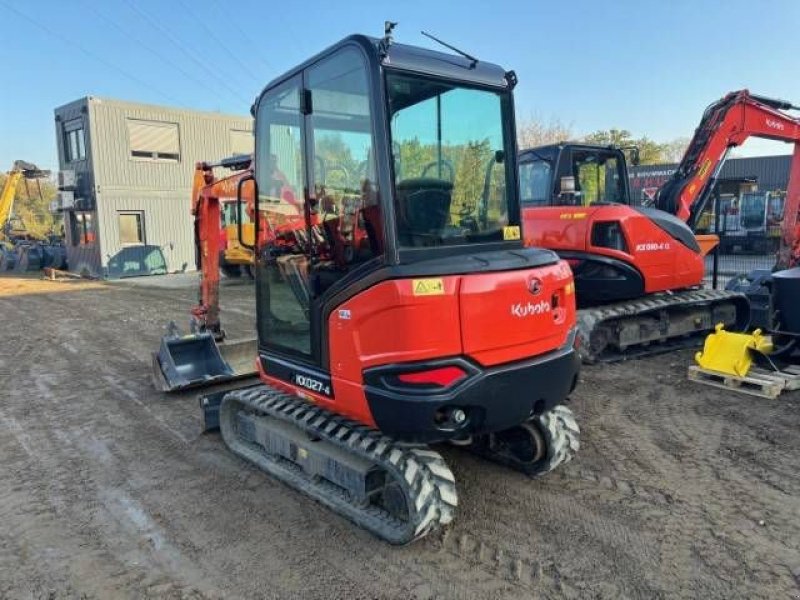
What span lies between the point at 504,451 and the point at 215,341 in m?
3.65

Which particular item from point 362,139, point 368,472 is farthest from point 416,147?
point 368,472

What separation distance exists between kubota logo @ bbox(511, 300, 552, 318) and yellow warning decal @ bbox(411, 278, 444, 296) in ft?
1.58

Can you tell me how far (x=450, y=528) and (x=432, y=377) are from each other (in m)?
1.07

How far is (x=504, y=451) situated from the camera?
441cm

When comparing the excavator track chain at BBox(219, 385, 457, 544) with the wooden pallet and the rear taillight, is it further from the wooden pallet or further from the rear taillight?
the wooden pallet

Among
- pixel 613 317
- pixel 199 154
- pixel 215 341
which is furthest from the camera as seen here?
pixel 199 154

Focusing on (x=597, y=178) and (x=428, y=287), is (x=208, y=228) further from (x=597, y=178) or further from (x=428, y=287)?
(x=597, y=178)

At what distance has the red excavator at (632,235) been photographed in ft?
24.3

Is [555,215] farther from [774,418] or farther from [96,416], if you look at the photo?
[96,416]

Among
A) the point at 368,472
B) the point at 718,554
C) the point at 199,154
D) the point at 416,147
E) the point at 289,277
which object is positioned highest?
the point at 199,154

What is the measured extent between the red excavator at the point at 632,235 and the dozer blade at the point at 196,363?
398 centimetres

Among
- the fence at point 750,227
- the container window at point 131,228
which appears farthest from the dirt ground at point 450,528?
the fence at point 750,227

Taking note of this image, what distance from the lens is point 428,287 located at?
3113 millimetres

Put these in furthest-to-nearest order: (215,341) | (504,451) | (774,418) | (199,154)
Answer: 1. (199,154)
2. (215,341)
3. (774,418)
4. (504,451)
